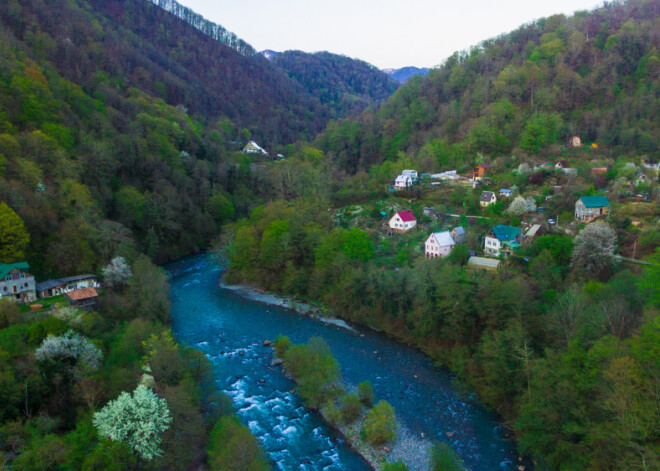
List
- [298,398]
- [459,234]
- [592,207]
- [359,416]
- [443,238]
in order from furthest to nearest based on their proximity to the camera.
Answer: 1. [459,234]
2. [443,238]
3. [592,207]
4. [298,398]
5. [359,416]

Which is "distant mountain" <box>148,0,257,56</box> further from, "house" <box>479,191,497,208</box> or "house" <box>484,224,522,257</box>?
"house" <box>484,224,522,257</box>

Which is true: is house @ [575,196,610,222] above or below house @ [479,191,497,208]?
above

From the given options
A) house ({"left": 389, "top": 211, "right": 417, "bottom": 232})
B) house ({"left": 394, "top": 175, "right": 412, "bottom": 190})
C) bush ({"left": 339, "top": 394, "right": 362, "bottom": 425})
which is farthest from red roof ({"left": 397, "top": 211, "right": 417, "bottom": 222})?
bush ({"left": 339, "top": 394, "right": 362, "bottom": 425})

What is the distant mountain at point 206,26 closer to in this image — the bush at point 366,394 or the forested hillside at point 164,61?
the forested hillside at point 164,61

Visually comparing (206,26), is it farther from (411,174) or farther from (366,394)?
(366,394)

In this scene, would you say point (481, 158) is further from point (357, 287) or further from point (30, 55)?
point (30, 55)

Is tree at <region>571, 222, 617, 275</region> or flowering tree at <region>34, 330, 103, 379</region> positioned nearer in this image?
flowering tree at <region>34, 330, 103, 379</region>

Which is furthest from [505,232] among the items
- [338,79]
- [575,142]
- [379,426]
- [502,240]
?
[338,79]

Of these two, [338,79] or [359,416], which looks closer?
[359,416]
